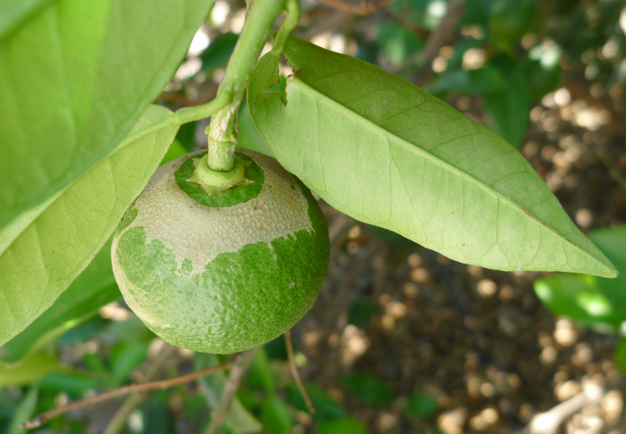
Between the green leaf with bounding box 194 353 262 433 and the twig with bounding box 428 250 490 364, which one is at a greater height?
the green leaf with bounding box 194 353 262 433

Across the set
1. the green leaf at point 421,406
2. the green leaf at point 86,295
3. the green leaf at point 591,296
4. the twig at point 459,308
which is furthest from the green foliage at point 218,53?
the green leaf at point 421,406

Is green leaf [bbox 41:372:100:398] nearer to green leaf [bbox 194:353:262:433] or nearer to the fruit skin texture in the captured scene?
green leaf [bbox 194:353:262:433]

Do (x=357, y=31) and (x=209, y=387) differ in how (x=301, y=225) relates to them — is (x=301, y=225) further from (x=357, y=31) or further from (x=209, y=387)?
(x=357, y=31)

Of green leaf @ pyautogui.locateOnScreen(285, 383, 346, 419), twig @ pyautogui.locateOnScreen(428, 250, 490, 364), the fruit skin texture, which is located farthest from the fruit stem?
twig @ pyautogui.locateOnScreen(428, 250, 490, 364)

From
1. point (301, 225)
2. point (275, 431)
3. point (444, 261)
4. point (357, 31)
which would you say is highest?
point (301, 225)

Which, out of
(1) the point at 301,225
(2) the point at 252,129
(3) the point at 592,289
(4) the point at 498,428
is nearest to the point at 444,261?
(4) the point at 498,428

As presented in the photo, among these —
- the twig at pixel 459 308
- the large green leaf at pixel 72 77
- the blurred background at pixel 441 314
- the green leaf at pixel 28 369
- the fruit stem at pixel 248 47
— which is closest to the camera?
the large green leaf at pixel 72 77

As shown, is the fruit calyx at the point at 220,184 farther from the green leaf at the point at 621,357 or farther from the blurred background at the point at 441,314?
the green leaf at the point at 621,357
